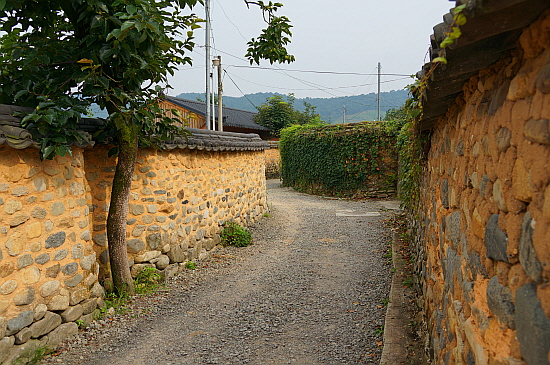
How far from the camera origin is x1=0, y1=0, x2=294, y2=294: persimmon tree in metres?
3.71

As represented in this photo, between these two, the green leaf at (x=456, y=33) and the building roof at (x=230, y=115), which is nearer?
the green leaf at (x=456, y=33)

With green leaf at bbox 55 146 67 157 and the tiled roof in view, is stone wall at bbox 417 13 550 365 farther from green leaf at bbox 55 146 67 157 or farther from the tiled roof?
the tiled roof

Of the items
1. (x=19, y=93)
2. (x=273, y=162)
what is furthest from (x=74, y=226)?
(x=273, y=162)

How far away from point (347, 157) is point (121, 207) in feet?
34.4

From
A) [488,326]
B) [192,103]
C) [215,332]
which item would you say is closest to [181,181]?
[215,332]

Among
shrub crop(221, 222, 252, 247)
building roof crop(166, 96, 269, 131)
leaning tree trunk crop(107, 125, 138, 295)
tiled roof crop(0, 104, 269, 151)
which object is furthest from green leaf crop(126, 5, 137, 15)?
building roof crop(166, 96, 269, 131)

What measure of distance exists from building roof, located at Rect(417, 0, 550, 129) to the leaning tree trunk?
3667mm

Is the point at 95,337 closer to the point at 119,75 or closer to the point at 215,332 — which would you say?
the point at 215,332

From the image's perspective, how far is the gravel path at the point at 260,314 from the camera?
3.84m

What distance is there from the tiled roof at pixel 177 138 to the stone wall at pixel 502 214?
328 cm

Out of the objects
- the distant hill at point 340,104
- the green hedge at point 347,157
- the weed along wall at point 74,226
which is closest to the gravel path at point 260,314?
the weed along wall at point 74,226

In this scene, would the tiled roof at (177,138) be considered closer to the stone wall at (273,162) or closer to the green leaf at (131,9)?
the green leaf at (131,9)

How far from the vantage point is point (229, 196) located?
8438 mm

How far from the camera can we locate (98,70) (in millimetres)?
4371
